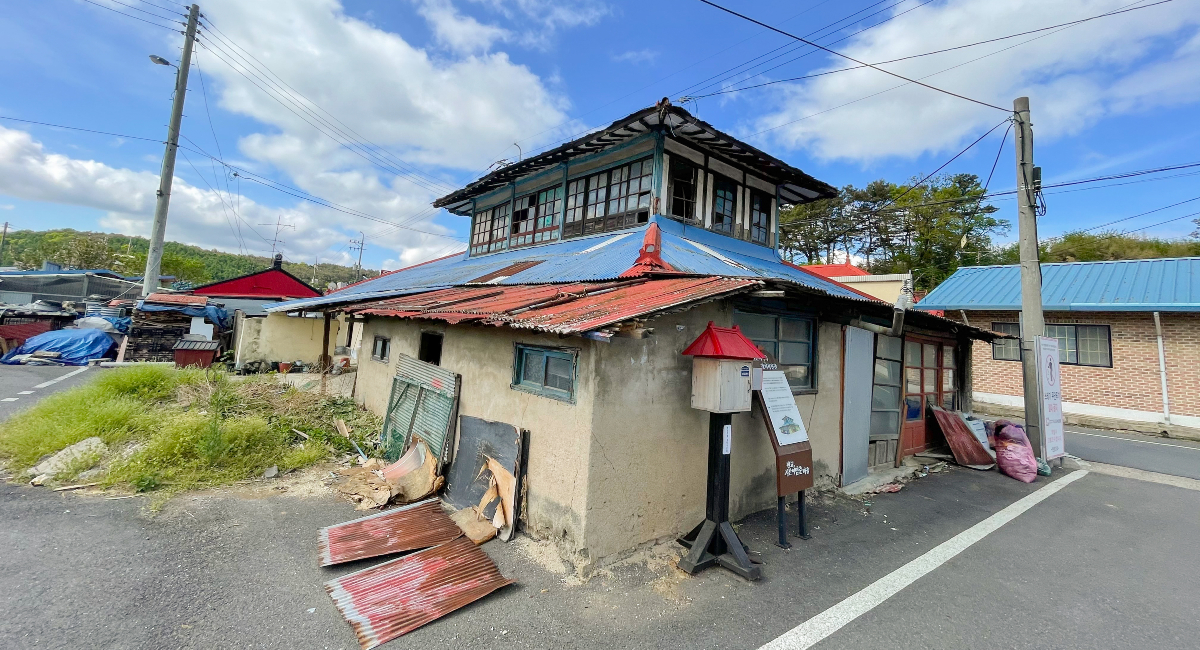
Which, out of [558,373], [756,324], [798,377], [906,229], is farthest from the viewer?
[906,229]

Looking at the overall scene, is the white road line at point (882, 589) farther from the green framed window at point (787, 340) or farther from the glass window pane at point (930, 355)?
the glass window pane at point (930, 355)

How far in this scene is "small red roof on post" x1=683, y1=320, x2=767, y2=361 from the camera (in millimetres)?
4395

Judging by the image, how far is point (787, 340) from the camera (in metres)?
6.30

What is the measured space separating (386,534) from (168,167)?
2237cm

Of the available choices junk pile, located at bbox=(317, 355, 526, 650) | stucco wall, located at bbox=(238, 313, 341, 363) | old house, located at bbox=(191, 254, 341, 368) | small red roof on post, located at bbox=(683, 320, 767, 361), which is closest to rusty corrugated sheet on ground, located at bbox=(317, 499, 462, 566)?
junk pile, located at bbox=(317, 355, 526, 650)

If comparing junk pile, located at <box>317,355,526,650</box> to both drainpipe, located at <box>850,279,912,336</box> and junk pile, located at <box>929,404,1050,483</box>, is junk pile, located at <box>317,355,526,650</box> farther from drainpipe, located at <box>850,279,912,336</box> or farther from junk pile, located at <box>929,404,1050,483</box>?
junk pile, located at <box>929,404,1050,483</box>

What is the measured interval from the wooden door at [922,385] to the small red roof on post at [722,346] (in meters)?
5.60

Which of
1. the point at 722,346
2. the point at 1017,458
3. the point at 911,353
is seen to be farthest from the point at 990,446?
the point at 722,346

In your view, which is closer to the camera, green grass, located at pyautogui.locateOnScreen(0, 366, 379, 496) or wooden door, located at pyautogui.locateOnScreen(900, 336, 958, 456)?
green grass, located at pyautogui.locateOnScreen(0, 366, 379, 496)

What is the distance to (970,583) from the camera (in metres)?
4.31

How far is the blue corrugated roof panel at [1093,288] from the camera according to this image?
40.8 ft

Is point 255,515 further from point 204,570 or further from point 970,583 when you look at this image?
point 970,583

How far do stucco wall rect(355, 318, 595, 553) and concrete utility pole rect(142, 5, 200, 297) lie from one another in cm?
1942

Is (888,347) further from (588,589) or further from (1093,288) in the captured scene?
(1093,288)
